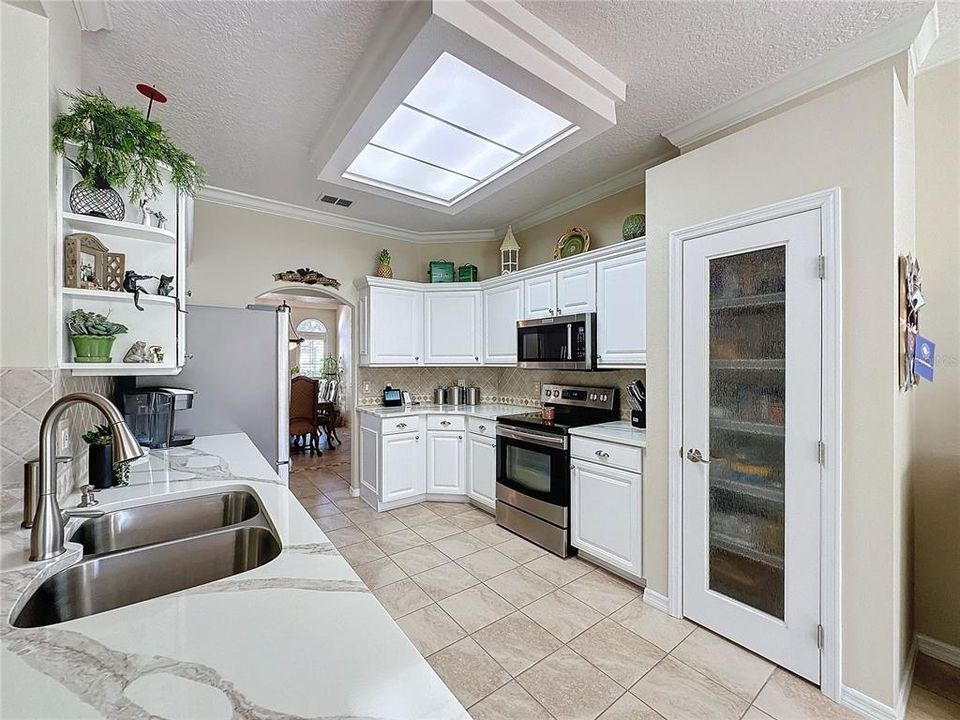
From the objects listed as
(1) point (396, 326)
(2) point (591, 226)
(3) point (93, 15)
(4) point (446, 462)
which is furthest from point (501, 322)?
(3) point (93, 15)

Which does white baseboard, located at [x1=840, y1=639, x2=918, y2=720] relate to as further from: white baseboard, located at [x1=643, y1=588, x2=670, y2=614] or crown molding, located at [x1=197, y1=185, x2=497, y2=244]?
crown molding, located at [x1=197, y1=185, x2=497, y2=244]

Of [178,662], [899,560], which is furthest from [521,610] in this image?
[178,662]

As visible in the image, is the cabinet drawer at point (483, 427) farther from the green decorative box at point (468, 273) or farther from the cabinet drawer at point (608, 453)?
the green decorative box at point (468, 273)

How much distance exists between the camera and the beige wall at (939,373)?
6.49 feet

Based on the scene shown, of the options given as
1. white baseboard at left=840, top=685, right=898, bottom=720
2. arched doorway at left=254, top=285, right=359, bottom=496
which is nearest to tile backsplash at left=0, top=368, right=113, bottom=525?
white baseboard at left=840, top=685, right=898, bottom=720

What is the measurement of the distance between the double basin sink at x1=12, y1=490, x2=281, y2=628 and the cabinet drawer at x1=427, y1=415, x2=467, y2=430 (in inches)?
95.9

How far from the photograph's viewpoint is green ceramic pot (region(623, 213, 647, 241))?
309 cm

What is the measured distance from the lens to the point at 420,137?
239 centimetres

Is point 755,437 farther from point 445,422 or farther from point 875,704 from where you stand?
point 445,422

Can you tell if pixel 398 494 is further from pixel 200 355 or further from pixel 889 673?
pixel 889 673

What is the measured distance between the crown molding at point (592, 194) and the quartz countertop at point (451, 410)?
1.87m

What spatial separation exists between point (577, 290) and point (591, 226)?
2.48ft

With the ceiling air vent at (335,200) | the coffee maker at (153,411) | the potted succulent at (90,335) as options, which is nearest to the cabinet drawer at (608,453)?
the coffee maker at (153,411)

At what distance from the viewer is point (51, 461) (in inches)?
41.5
